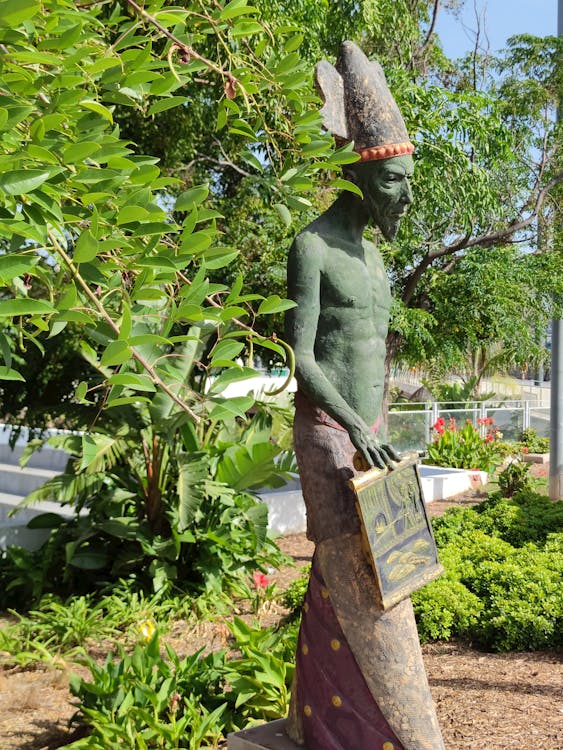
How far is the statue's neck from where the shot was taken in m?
3.36

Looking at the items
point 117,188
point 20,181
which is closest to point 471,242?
point 117,188

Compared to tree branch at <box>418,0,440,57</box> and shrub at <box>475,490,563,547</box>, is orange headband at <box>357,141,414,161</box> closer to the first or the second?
shrub at <box>475,490,563,547</box>

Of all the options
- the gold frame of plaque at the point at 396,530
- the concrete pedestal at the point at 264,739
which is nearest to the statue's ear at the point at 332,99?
the gold frame of plaque at the point at 396,530

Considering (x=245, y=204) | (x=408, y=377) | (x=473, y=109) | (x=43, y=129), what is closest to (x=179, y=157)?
(x=245, y=204)

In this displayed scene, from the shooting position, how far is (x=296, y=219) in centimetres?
830

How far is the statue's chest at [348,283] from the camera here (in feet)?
10.6

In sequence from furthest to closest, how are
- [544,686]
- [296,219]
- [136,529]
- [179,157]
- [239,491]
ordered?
[179,157]
[296,219]
[239,491]
[136,529]
[544,686]

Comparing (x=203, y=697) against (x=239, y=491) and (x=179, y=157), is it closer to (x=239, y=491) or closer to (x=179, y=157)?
(x=239, y=491)

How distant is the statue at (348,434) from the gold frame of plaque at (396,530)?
0.08 meters

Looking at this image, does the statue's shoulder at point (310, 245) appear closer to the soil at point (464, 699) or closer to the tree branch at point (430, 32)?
the soil at point (464, 699)

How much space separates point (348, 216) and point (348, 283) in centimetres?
32

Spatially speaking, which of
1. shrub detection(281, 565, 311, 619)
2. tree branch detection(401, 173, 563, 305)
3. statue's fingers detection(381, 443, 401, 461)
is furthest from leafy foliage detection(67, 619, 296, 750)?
tree branch detection(401, 173, 563, 305)

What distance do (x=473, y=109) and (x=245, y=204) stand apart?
295 cm

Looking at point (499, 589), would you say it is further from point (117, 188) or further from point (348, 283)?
point (117, 188)
